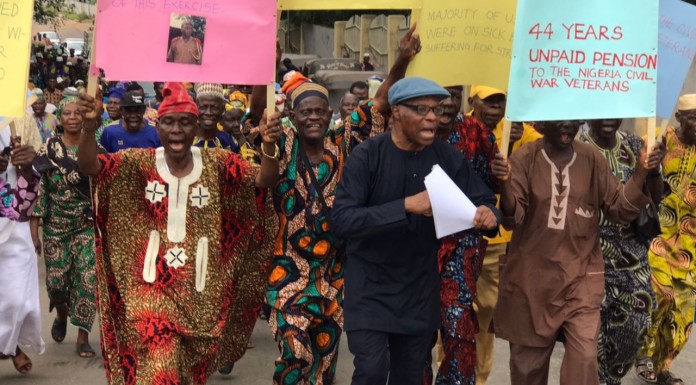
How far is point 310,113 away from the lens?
252 inches

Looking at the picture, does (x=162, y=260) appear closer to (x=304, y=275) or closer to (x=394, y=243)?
(x=304, y=275)

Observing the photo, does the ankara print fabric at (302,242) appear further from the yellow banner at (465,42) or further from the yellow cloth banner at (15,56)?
the yellow cloth banner at (15,56)

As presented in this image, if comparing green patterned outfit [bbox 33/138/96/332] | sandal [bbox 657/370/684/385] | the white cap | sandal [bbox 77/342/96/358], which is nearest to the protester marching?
the white cap

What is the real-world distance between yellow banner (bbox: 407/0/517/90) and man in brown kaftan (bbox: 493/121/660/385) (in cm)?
54

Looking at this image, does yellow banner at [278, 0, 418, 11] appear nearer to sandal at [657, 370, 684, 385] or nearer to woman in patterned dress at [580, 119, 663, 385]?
woman in patterned dress at [580, 119, 663, 385]

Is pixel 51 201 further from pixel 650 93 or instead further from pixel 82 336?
pixel 650 93

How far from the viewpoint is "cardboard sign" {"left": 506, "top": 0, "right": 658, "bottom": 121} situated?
577cm

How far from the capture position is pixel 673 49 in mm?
6266

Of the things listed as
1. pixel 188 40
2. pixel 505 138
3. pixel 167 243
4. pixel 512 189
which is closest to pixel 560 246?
pixel 512 189

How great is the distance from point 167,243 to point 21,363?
2455mm

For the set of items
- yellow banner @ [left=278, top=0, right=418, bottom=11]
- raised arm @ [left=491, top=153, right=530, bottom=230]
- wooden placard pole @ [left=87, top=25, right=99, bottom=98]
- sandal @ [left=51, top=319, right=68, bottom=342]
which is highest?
yellow banner @ [left=278, top=0, right=418, bottom=11]

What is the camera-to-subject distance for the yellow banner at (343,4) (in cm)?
639

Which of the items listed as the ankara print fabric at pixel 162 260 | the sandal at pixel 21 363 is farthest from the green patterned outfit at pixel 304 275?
the sandal at pixel 21 363

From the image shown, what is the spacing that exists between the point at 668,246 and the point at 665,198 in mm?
344
